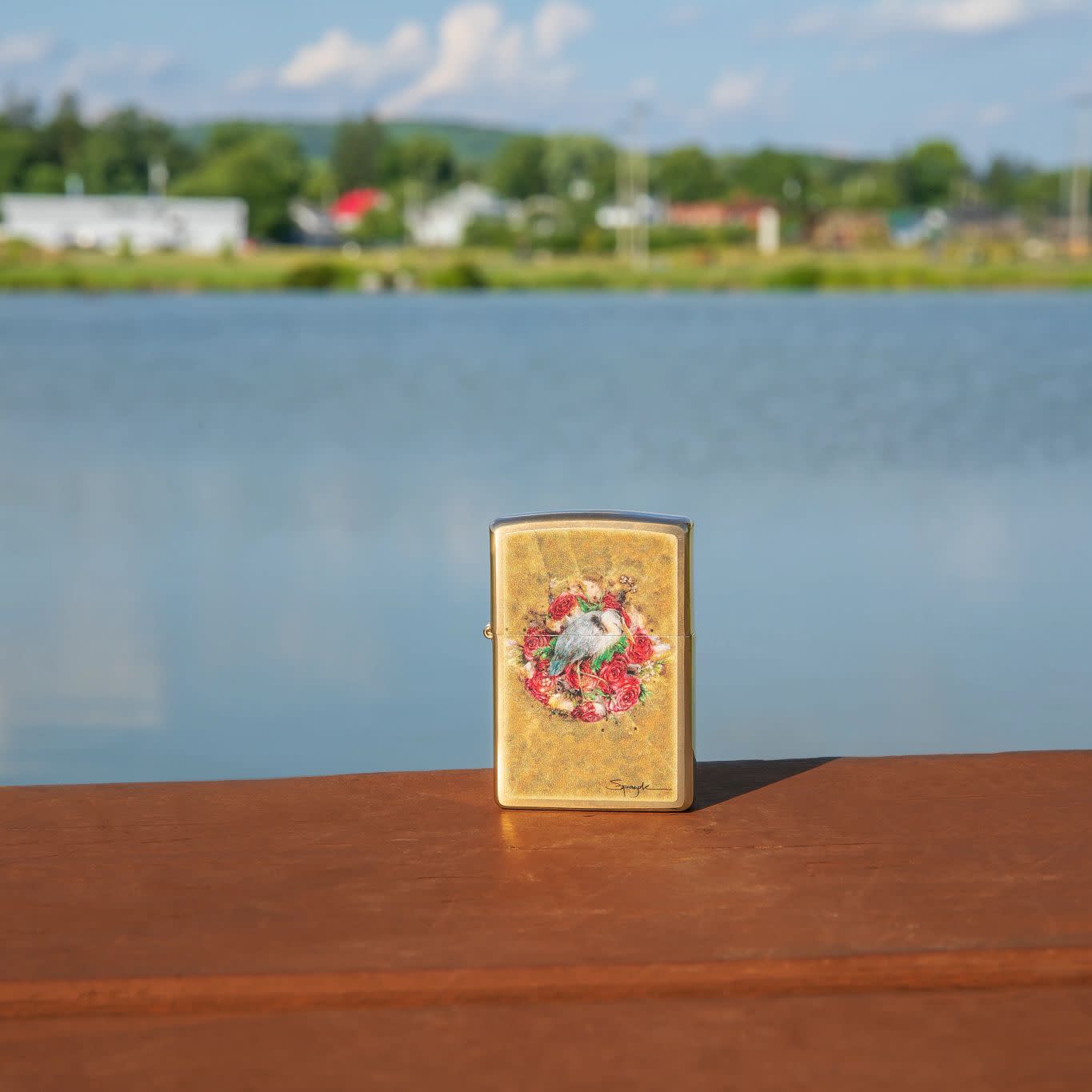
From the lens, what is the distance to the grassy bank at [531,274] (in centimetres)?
7019

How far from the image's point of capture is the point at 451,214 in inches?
5079

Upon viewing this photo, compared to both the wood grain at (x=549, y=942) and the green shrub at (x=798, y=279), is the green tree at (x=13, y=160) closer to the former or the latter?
the green shrub at (x=798, y=279)

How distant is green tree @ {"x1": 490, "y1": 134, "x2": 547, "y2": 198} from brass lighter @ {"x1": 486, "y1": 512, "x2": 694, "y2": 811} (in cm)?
13204

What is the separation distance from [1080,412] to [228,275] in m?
58.2

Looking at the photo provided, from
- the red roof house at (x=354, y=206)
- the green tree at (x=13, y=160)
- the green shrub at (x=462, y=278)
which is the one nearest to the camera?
the green shrub at (x=462, y=278)

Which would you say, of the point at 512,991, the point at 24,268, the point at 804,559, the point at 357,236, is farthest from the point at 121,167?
the point at 512,991

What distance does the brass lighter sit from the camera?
3.06m

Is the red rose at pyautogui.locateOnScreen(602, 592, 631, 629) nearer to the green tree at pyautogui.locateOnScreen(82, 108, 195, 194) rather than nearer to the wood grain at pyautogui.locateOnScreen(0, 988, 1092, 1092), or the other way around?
the wood grain at pyautogui.locateOnScreen(0, 988, 1092, 1092)

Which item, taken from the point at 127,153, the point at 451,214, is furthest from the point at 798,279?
the point at 127,153

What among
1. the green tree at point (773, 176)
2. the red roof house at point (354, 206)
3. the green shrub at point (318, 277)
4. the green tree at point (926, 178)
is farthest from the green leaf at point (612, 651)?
the green tree at point (926, 178)

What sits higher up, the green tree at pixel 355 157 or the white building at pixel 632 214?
the green tree at pixel 355 157

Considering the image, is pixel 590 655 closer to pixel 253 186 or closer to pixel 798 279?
pixel 798 279

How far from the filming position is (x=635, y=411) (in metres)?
21.9

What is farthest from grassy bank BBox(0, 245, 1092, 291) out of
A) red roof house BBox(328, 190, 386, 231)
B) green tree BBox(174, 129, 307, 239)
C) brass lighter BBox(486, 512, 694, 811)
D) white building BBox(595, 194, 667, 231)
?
brass lighter BBox(486, 512, 694, 811)
